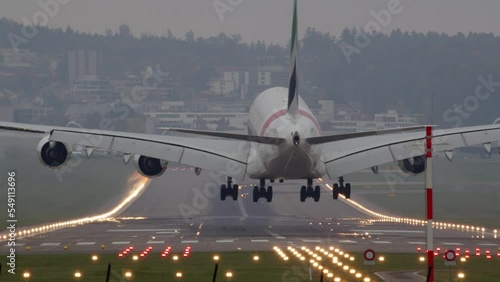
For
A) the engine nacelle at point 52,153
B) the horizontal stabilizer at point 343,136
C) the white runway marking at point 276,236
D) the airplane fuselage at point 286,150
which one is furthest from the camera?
the engine nacelle at point 52,153

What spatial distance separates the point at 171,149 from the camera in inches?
2864

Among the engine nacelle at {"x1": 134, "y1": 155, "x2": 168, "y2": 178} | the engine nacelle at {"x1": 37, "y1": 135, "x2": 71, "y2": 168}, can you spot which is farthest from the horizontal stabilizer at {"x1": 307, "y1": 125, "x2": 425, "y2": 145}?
the engine nacelle at {"x1": 37, "y1": 135, "x2": 71, "y2": 168}

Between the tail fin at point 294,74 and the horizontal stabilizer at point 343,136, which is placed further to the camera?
the tail fin at point 294,74

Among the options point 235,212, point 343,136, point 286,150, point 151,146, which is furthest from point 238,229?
→ point 235,212

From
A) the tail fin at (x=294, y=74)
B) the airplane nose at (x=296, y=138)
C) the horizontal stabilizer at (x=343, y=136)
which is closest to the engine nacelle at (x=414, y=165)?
the tail fin at (x=294, y=74)

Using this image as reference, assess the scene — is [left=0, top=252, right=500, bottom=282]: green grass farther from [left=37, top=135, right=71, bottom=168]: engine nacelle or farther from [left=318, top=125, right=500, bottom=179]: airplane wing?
[left=37, top=135, right=71, bottom=168]: engine nacelle

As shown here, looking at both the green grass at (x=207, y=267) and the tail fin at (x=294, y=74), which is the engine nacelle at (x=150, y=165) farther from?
the green grass at (x=207, y=267)

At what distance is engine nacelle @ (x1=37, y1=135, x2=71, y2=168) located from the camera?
236 ft

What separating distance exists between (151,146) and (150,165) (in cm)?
313

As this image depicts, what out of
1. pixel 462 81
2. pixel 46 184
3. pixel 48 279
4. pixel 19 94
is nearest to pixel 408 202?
pixel 46 184

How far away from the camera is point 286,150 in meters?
66.6

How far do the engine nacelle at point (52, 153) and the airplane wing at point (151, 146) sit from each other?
0.68 metres

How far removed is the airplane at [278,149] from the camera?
6800 cm

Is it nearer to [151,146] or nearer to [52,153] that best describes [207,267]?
[151,146]
